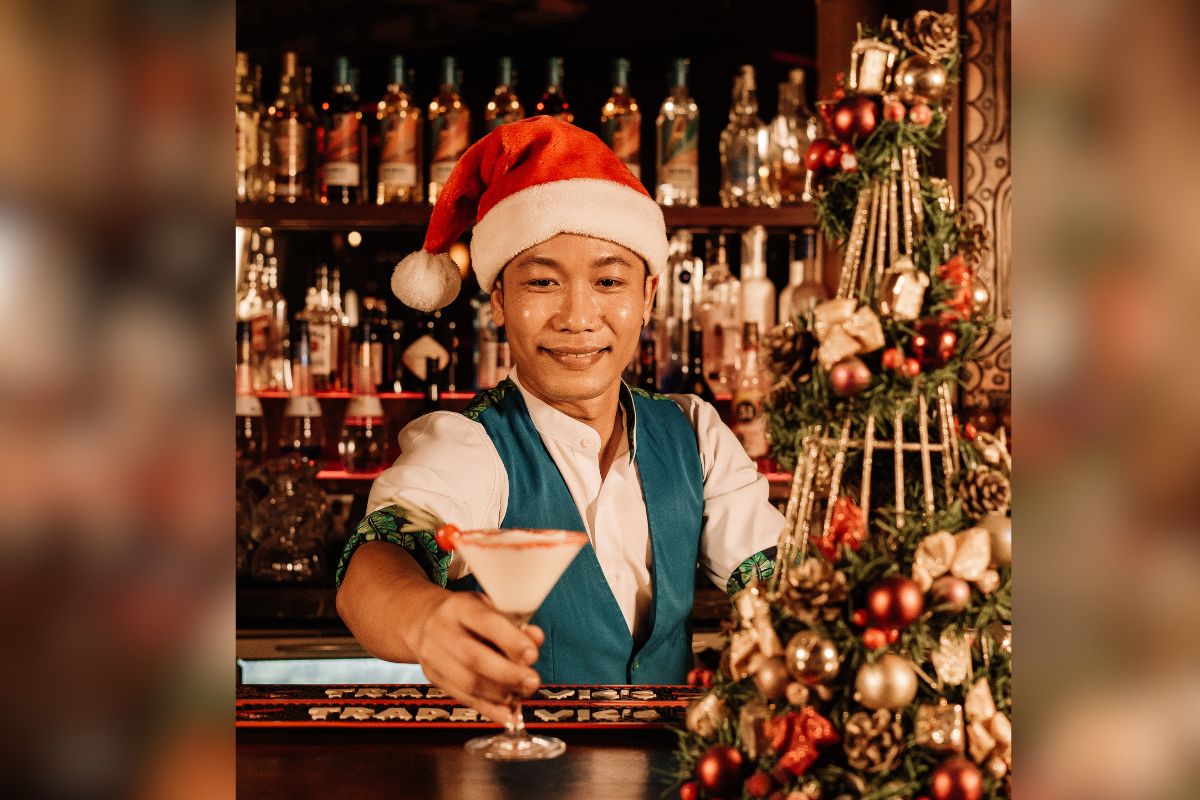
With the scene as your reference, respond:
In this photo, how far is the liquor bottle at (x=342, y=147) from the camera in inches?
110

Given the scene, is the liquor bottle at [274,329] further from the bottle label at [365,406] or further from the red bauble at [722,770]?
the red bauble at [722,770]

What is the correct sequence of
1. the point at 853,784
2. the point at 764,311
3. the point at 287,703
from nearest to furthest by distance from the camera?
the point at 853,784, the point at 287,703, the point at 764,311

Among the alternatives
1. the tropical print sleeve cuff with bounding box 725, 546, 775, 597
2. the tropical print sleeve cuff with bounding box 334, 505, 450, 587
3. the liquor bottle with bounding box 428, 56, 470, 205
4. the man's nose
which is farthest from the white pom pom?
the liquor bottle with bounding box 428, 56, 470, 205

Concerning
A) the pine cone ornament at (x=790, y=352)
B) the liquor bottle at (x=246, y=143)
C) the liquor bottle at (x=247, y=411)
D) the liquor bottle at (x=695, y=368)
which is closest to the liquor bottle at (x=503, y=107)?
the liquor bottle at (x=246, y=143)

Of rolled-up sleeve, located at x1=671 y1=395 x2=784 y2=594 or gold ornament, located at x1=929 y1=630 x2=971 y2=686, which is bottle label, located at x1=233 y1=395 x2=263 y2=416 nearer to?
rolled-up sleeve, located at x1=671 y1=395 x2=784 y2=594

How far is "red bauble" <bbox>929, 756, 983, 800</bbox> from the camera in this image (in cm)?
83

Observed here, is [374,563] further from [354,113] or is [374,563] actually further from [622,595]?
[354,113]

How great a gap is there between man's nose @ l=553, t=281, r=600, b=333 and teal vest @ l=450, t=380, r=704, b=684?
20 centimetres

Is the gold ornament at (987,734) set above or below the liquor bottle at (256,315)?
below

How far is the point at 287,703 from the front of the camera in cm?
134

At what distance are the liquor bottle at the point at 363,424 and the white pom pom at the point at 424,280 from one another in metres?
1.17

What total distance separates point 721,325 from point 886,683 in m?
2.09
